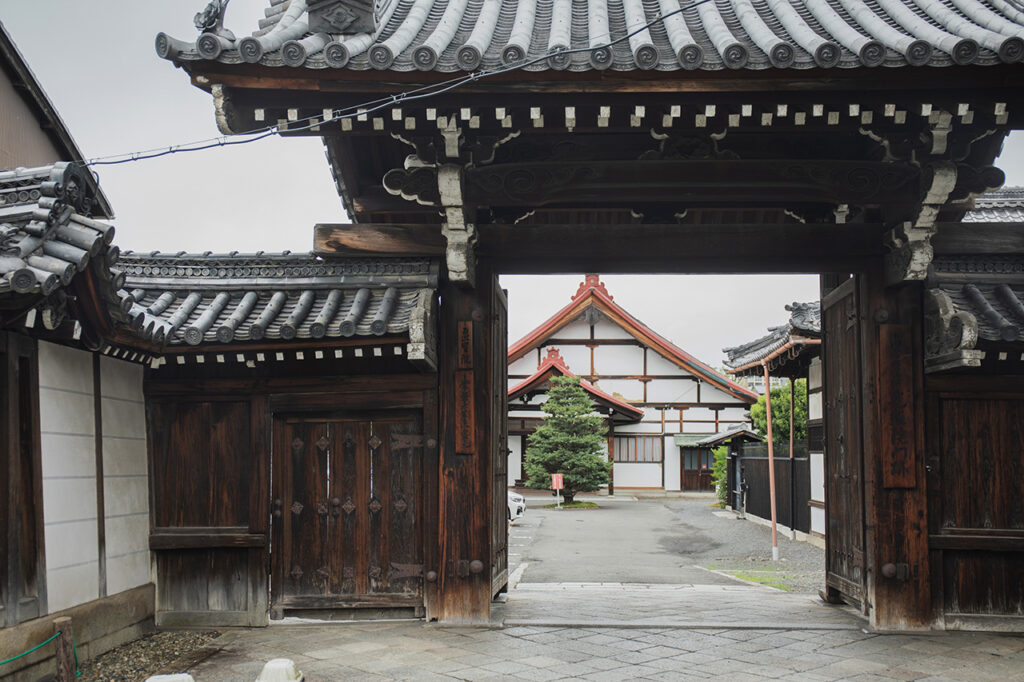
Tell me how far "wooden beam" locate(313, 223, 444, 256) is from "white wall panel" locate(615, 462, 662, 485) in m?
30.5

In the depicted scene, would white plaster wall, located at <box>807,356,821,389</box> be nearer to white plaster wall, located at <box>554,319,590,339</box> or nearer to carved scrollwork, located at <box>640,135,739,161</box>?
carved scrollwork, located at <box>640,135,739,161</box>

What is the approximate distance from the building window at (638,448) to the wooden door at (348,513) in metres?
29.8

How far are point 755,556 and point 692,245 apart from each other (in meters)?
11.1

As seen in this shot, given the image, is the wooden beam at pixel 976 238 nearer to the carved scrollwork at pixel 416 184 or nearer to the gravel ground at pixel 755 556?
the carved scrollwork at pixel 416 184

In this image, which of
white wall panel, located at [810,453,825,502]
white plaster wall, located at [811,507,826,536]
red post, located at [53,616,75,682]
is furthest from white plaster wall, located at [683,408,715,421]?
red post, located at [53,616,75,682]

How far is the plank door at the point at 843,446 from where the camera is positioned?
834 cm

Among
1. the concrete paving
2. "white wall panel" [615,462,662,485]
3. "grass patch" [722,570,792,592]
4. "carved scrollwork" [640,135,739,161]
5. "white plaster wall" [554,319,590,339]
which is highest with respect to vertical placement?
"white plaster wall" [554,319,590,339]

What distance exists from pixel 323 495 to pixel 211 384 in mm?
1515

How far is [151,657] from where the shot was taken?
7.18m

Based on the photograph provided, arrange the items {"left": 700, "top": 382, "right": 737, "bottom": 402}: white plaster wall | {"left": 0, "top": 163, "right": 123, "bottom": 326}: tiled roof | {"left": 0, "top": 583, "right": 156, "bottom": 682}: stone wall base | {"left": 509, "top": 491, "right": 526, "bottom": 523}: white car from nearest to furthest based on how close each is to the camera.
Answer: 1. {"left": 0, "top": 163, "right": 123, "bottom": 326}: tiled roof
2. {"left": 0, "top": 583, "right": 156, "bottom": 682}: stone wall base
3. {"left": 509, "top": 491, "right": 526, "bottom": 523}: white car
4. {"left": 700, "top": 382, "right": 737, "bottom": 402}: white plaster wall

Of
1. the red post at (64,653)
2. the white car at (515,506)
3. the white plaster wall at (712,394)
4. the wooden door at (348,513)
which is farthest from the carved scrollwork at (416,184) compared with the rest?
the white plaster wall at (712,394)

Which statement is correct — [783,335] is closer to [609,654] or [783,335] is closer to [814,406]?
[814,406]

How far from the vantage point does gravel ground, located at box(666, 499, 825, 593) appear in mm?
13859

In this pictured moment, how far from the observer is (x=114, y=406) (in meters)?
7.90
